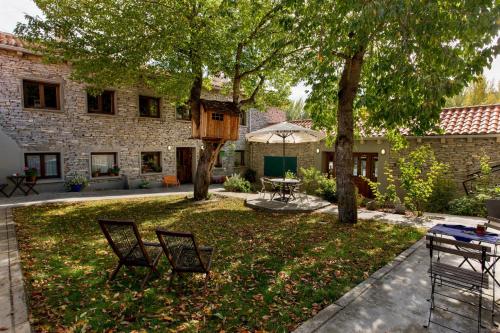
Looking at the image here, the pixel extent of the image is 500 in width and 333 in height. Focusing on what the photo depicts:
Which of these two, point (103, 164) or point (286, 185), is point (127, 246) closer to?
point (286, 185)

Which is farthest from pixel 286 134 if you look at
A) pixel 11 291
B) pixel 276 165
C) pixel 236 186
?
pixel 11 291

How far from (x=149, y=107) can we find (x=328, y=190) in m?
11.0

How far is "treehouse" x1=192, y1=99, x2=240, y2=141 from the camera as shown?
35.9 ft

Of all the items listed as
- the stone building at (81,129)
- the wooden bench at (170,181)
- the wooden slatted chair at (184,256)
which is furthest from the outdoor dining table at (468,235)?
the wooden bench at (170,181)

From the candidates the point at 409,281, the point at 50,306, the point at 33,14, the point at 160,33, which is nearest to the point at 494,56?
the point at 409,281

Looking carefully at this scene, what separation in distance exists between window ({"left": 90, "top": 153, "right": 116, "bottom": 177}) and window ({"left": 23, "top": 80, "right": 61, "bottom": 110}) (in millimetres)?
2863

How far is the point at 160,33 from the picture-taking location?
334 inches

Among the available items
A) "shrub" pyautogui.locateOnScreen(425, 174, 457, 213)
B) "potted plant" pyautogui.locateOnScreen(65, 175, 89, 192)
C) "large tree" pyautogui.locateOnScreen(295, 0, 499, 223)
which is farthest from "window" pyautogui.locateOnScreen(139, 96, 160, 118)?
"shrub" pyautogui.locateOnScreen(425, 174, 457, 213)

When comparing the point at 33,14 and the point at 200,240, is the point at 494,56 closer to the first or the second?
the point at 200,240

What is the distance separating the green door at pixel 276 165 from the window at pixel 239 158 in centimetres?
199

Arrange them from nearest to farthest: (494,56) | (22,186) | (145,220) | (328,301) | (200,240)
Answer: (328,301) < (494,56) < (200,240) < (145,220) < (22,186)

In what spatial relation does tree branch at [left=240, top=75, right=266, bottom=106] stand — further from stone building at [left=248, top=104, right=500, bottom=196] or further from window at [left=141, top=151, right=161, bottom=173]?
window at [left=141, top=151, right=161, bottom=173]

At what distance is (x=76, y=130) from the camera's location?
13.2 meters

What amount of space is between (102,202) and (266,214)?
6759 mm
